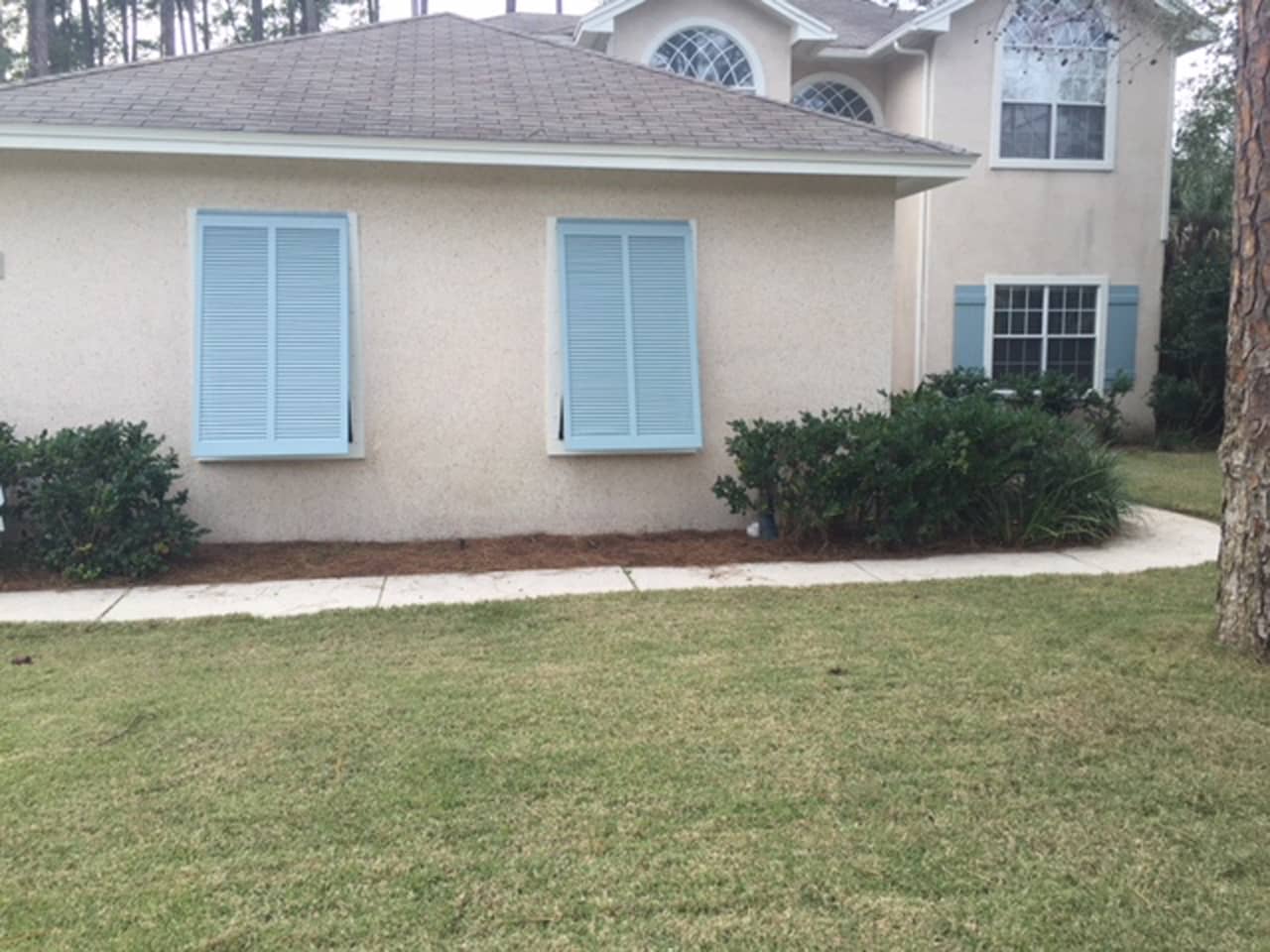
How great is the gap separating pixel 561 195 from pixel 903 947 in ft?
21.6

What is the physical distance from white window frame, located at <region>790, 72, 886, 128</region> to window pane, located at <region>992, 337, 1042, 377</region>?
389cm

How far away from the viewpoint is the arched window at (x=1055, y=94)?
14422 mm

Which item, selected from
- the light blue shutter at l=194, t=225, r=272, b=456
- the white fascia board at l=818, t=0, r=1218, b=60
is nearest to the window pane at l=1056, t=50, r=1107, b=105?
the white fascia board at l=818, t=0, r=1218, b=60

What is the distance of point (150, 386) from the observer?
25.8 ft

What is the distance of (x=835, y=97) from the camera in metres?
15.8

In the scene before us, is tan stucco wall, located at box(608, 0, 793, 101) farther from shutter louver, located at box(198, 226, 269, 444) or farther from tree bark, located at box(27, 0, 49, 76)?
tree bark, located at box(27, 0, 49, 76)

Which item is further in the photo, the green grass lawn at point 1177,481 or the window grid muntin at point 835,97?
the window grid muntin at point 835,97

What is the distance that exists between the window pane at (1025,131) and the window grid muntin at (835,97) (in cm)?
204

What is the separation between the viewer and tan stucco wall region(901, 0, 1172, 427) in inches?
566

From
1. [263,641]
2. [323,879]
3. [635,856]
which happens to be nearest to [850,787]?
[635,856]

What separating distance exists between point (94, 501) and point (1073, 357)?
1289 centimetres

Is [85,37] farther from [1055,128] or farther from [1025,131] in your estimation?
[1055,128]

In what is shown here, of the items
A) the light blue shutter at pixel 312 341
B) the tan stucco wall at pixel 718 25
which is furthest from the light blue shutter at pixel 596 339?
the tan stucco wall at pixel 718 25

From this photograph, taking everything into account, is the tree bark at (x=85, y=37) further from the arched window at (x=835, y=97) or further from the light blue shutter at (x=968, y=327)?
the light blue shutter at (x=968, y=327)
